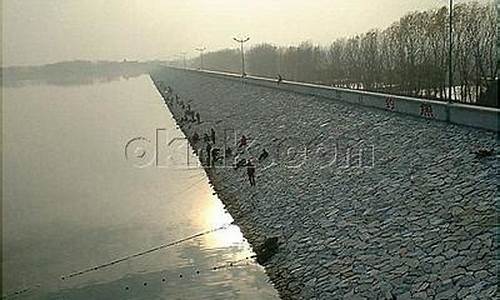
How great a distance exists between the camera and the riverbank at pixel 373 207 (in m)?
10.5

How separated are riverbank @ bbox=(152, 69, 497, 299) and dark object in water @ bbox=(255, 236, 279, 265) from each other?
0.18 m

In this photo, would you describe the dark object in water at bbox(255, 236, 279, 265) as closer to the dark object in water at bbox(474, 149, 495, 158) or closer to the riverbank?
the riverbank

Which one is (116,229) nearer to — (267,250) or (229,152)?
(267,250)

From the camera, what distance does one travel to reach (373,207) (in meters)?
14.0

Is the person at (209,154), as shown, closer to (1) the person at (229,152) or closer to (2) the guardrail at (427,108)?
(1) the person at (229,152)

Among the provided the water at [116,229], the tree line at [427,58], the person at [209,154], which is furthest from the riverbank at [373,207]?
the tree line at [427,58]

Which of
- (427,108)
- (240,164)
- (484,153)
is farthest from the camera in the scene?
(240,164)

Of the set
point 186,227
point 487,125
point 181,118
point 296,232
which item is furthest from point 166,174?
point 181,118

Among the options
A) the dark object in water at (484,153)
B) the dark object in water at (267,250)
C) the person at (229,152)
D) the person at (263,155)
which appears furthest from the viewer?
the person at (229,152)

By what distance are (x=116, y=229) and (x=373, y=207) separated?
903 centimetres

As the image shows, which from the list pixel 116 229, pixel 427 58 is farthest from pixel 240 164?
pixel 427 58

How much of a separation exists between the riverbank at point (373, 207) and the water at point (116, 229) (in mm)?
1106

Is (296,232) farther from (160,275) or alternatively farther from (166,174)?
(166,174)

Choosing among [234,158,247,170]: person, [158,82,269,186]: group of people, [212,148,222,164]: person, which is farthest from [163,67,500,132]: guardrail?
[212,148,222,164]: person
